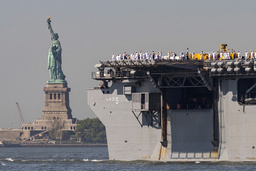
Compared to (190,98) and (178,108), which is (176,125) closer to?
(178,108)

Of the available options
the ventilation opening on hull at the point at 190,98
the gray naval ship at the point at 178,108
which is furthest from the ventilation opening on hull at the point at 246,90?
the ventilation opening on hull at the point at 190,98

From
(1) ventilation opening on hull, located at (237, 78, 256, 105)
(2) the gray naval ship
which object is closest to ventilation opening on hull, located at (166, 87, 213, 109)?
(2) the gray naval ship

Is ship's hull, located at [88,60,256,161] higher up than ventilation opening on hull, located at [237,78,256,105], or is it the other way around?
ventilation opening on hull, located at [237,78,256,105]

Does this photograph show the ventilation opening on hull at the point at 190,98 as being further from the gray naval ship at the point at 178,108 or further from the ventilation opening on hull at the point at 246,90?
the ventilation opening on hull at the point at 246,90

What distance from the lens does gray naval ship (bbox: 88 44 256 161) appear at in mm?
83438

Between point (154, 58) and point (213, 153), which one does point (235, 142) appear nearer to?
point (213, 153)

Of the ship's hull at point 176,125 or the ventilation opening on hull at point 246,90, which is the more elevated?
the ventilation opening on hull at point 246,90

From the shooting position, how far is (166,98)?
3469 inches

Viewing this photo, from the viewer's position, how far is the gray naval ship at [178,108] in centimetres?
8344

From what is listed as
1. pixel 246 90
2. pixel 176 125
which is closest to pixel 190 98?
pixel 176 125

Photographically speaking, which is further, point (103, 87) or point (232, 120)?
point (103, 87)

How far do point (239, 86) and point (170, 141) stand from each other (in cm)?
966

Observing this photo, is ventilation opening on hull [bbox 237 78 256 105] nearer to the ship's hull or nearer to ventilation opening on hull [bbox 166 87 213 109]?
the ship's hull

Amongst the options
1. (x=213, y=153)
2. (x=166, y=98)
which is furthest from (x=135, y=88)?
(x=213, y=153)
